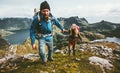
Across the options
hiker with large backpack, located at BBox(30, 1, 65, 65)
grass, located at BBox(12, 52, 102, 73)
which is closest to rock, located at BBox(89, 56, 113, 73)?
grass, located at BBox(12, 52, 102, 73)

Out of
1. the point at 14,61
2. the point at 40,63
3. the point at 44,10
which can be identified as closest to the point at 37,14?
the point at 44,10

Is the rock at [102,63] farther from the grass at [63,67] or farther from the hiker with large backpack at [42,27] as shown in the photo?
the hiker with large backpack at [42,27]

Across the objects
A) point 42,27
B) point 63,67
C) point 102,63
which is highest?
point 42,27

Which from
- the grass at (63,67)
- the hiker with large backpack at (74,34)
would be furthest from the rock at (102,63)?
the hiker with large backpack at (74,34)

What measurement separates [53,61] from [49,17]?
A: 10.7 feet

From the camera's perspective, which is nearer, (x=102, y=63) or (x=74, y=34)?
(x=102, y=63)

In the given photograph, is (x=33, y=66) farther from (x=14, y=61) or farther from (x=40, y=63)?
(x=14, y=61)

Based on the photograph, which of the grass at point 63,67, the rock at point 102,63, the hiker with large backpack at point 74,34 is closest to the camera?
the grass at point 63,67

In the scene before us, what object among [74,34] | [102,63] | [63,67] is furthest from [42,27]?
[74,34]

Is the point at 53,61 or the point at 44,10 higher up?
the point at 44,10

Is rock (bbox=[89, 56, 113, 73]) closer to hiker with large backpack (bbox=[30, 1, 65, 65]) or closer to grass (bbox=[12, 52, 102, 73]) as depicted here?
grass (bbox=[12, 52, 102, 73])

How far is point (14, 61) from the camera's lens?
15641mm

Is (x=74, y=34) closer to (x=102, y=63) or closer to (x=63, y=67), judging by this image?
(x=102, y=63)

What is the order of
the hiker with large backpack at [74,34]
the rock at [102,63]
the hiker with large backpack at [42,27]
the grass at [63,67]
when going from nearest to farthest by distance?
the hiker with large backpack at [42,27], the grass at [63,67], the rock at [102,63], the hiker with large backpack at [74,34]
